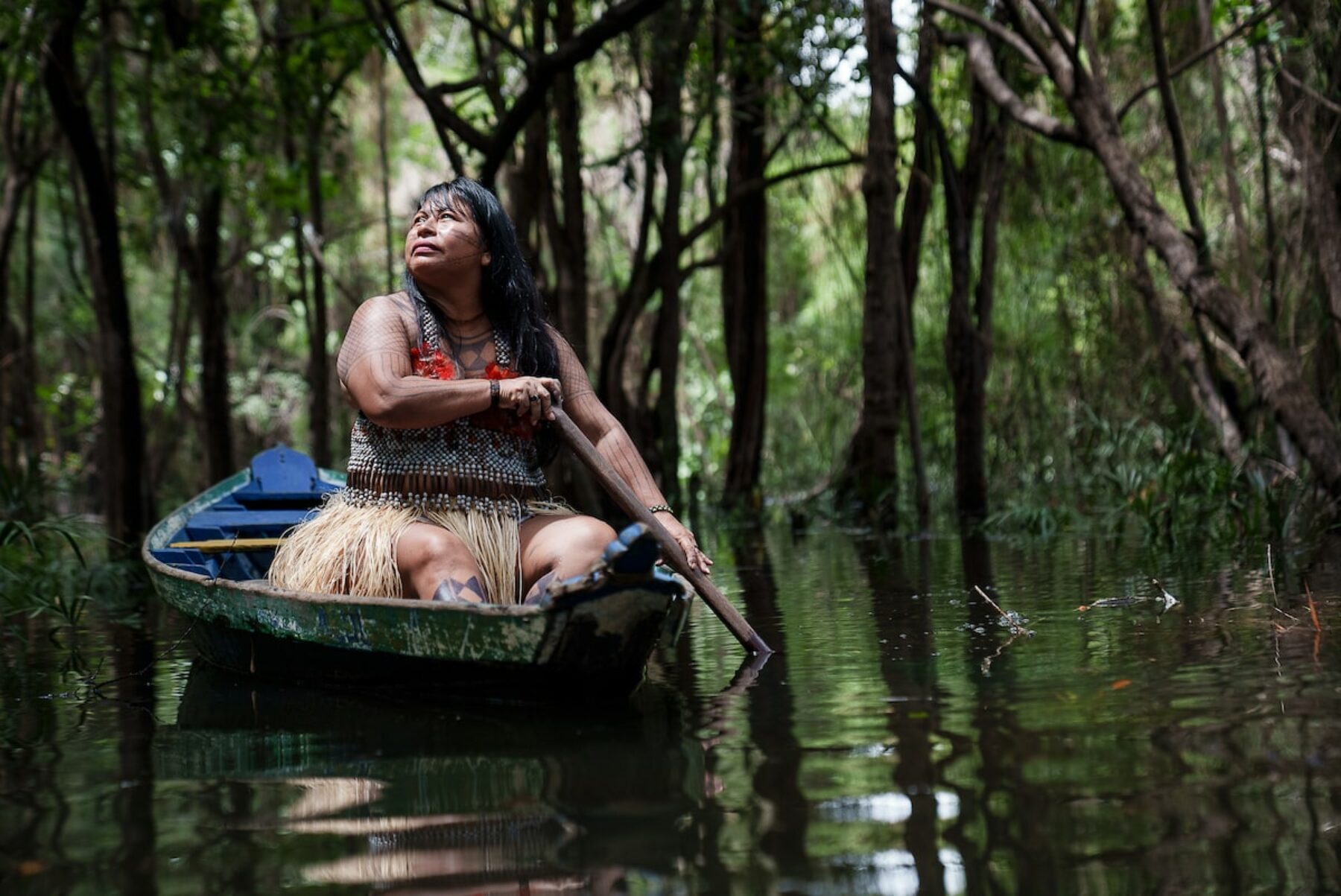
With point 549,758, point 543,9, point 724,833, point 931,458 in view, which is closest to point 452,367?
point 549,758

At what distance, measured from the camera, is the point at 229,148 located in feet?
44.0

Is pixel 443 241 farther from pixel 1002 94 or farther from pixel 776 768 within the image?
pixel 1002 94

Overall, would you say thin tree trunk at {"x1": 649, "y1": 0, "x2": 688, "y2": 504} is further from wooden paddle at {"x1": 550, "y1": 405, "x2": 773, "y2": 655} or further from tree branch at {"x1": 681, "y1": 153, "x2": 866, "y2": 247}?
wooden paddle at {"x1": 550, "y1": 405, "x2": 773, "y2": 655}

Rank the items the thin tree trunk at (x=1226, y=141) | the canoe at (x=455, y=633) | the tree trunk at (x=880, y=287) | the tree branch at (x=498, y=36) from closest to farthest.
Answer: the canoe at (x=455, y=633)
the thin tree trunk at (x=1226, y=141)
the tree trunk at (x=880, y=287)
the tree branch at (x=498, y=36)

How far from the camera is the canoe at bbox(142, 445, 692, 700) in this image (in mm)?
2896

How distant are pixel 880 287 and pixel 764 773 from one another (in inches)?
251

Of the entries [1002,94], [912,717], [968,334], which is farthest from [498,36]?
[912,717]

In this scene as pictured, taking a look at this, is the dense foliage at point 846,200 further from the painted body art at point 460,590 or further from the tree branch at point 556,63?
the painted body art at point 460,590

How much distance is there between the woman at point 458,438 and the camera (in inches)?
141

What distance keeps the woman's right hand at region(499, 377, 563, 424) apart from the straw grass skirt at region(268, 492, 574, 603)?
0.32 m

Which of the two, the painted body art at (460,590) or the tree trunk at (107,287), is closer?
the painted body art at (460,590)

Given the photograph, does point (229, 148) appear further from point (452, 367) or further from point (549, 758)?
Answer: point (549, 758)

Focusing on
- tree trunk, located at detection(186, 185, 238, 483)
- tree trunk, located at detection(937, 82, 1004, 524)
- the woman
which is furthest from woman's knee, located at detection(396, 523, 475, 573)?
tree trunk, located at detection(186, 185, 238, 483)

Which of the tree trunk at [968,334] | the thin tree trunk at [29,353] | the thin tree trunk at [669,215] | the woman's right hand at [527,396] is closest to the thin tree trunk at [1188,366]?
the tree trunk at [968,334]
